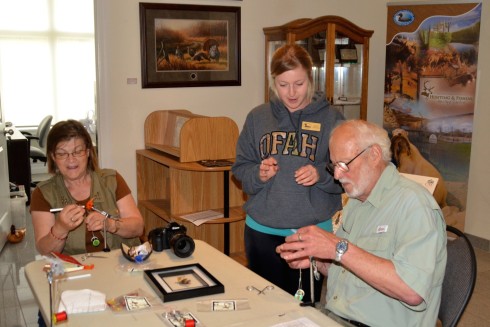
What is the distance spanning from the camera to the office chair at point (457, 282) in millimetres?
1732

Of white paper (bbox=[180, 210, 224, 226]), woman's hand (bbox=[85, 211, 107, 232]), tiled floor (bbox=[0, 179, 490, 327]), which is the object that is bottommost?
tiled floor (bbox=[0, 179, 490, 327])

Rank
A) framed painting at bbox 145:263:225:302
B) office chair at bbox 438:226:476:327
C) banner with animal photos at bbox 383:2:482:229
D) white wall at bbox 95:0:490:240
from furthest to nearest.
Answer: banner with animal photos at bbox 383:2:482:229, white wall at bbox 95:0:490:240, framed painting at bbox 145:263:225:302, office chair at bbox 438:226:476:327

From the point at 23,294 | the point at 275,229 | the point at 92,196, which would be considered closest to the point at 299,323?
the point at 275,229

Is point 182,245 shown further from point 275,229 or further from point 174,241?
point 275,229

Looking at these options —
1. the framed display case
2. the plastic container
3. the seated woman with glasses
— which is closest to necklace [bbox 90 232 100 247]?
the seated woman with glasses

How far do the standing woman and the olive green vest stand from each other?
61 centimetres

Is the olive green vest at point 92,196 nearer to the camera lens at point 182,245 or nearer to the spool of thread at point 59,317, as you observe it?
the camera lens at point 182,245

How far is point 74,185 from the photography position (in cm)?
255

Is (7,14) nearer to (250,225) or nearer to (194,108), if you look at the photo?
(194,108)

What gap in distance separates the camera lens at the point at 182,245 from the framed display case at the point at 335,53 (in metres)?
2.69

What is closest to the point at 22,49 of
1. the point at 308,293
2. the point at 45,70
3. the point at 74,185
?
the point at 45,70

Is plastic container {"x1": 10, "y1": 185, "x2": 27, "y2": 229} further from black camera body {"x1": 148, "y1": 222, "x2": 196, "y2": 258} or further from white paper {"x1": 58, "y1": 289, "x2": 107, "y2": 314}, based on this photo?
white paper {"x1": 58, "y1": 289, "x2": 107, "y2": 314}

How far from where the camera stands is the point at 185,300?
1857 millimetres

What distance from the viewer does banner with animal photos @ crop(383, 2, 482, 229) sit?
4.57 m
